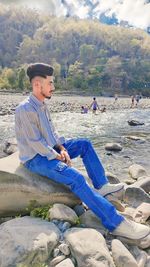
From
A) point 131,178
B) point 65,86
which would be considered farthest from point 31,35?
point 131,178

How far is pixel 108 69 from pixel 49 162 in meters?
127

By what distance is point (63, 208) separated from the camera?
4.85 metres

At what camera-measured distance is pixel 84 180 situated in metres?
4.61

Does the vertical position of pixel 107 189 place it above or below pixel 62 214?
above

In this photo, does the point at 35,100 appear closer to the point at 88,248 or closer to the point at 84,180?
the point at 84,180

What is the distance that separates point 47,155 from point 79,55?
487 ft

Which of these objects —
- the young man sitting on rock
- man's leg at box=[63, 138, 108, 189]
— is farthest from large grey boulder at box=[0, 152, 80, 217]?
man's leg at box=[63, 138, 108, 189]

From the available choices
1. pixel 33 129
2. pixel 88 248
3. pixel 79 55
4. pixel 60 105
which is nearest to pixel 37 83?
pixel 33 129

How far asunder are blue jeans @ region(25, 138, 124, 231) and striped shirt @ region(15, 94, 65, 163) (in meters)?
0.12

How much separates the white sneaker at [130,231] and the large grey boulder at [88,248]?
0.30 m

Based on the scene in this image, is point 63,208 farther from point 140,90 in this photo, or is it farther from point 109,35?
point 109,35

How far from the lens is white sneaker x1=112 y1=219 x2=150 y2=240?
4.41 m

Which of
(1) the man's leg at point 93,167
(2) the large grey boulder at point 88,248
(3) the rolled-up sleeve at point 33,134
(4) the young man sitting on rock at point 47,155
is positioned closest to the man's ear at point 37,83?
(4) the young man sitting on rock at point 47,155

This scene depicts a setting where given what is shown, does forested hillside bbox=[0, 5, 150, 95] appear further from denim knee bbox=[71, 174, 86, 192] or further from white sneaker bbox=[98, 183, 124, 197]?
denim knee bbox=[71, 174, 86, 192]
